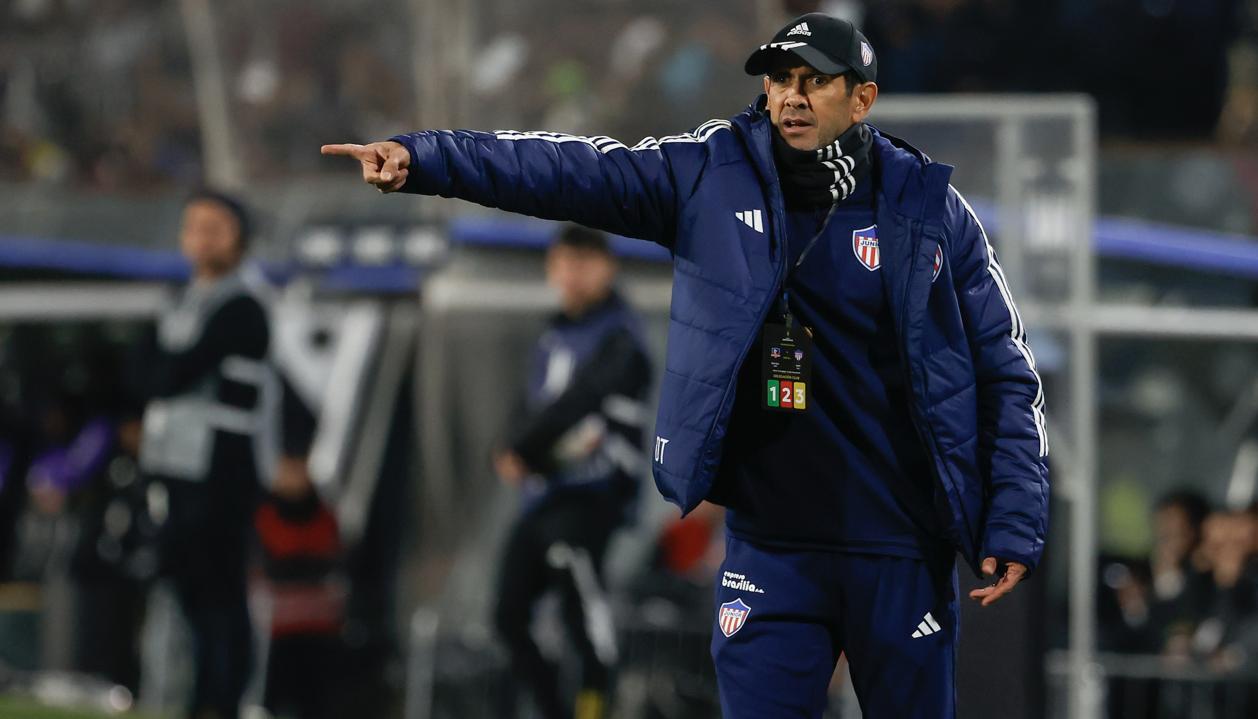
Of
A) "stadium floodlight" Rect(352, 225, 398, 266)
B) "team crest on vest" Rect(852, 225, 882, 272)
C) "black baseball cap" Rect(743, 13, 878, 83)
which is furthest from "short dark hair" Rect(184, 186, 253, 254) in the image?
"team crest on vest" Rect(852, 225, 882, 272)

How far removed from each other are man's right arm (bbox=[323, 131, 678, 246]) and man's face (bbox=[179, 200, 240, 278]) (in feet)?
13.1

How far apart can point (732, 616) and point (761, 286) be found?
722 millimetres

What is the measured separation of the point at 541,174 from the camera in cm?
385

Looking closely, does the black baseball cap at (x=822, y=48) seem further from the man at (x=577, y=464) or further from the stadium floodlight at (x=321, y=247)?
the stadium floodlight at (x=321, y=247)

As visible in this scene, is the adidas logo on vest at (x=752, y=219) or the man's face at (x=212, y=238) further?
the man's face at (x=212, y=238)

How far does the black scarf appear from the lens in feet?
12.9

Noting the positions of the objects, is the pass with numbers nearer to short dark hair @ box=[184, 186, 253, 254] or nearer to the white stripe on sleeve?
the white stripe on sleeve

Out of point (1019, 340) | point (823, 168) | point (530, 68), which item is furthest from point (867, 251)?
point (530, 68)

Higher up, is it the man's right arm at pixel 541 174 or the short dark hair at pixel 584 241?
the short dark hair at pixel 584 241

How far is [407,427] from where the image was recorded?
9.17 metres

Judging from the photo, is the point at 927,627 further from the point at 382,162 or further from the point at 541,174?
the point at 382,162

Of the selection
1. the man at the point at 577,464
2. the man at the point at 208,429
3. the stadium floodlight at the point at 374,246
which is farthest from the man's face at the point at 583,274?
the stadium floodlight at the point at 374,246

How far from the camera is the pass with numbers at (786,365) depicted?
3.91m

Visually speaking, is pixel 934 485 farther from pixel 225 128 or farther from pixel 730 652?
pixel 225 128
